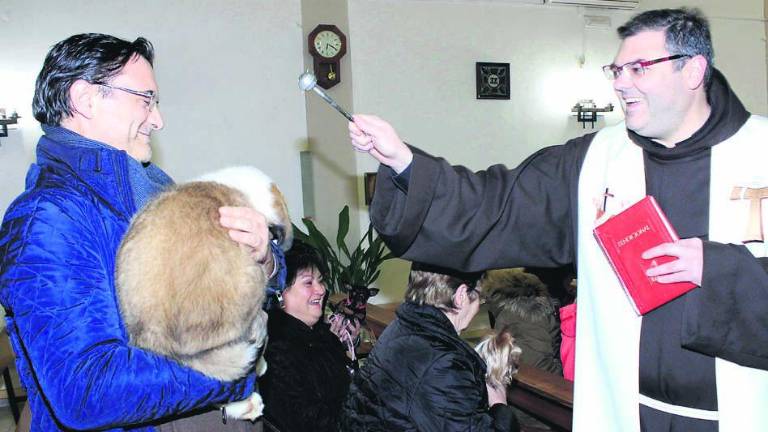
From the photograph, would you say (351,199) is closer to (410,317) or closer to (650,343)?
(410,317)

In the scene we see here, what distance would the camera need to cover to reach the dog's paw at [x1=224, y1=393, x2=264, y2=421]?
4.75ft

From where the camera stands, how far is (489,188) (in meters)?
1.86

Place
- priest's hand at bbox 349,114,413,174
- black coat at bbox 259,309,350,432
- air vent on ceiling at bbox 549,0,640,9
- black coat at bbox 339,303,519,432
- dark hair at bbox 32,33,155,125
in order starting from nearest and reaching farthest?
dark hair at bbox 32,33,155,125 → priest's hand at bbox 349,114,413,174 → black coat at bbox 339,303,519,432 → black coat at bbox 259,309,350,432 → air vent on ceiling at bbox 549,0,640,9

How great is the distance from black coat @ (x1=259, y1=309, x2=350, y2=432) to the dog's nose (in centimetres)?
115

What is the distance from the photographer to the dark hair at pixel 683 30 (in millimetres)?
1747

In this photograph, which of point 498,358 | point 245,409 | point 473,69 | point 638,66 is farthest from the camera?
point 473,69

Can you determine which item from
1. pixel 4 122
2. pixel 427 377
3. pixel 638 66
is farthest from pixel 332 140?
pixel 638 66

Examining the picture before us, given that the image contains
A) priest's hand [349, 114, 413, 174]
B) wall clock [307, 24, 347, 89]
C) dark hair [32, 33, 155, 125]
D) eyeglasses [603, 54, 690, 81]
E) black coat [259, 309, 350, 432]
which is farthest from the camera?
wall clock [307, 24, 347, 89]

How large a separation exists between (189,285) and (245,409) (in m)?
0.44

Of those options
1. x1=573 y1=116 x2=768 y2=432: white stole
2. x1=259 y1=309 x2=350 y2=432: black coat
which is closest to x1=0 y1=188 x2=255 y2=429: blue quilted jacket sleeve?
x1=573 y1=116 x2=768 y2=432: white stole

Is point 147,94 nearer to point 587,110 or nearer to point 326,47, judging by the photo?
point 326,47

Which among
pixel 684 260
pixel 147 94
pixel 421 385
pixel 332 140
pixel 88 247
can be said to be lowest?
pixel 421 385

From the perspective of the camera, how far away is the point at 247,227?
122 centimetres

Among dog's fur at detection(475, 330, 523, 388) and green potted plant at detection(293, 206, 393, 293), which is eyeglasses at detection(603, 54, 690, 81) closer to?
dog's fur at detection(475, 330, 523, 388)
